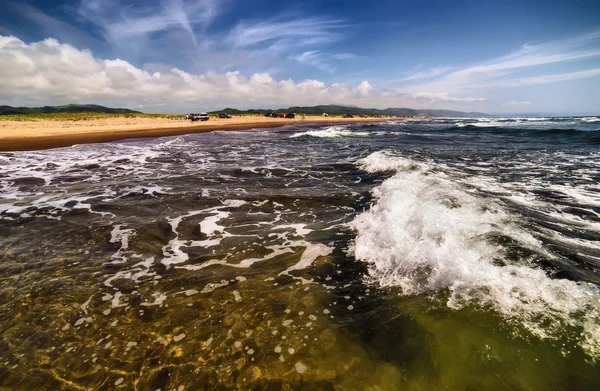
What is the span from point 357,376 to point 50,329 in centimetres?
415

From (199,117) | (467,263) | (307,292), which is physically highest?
(199,117)

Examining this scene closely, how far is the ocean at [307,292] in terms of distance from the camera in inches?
121

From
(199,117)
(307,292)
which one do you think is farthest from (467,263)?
(199,117)

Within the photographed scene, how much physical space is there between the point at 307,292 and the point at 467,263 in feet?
8.57

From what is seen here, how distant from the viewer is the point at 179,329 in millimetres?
3809

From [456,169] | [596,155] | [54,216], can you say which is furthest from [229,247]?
[596,155]

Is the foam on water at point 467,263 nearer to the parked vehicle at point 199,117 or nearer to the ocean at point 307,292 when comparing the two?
the ocean at point 307,292

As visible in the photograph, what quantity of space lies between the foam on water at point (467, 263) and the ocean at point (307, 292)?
31 mm

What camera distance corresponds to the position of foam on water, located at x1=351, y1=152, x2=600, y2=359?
3.43 m

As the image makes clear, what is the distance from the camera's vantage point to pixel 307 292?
15.0ft

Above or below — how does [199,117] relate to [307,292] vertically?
above

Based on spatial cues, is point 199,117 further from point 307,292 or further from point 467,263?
point 467,263

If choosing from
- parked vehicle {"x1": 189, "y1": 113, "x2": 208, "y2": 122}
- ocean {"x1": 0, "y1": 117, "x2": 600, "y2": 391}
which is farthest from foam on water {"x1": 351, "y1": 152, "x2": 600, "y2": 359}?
parked vehicle {"x1": 189, "y1": 113, "x2": 208, "y2": 122}

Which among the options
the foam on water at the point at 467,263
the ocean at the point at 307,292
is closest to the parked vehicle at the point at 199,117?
the ocean at the point at 307,292
